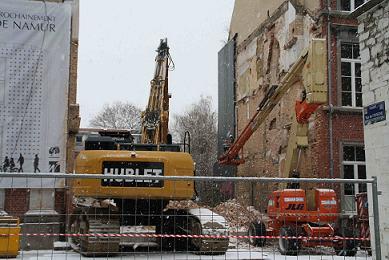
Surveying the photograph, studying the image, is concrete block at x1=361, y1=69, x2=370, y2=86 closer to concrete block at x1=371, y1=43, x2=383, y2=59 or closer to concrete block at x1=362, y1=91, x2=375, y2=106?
concrete block at x1=362, y1=91, x2=375, y2=106

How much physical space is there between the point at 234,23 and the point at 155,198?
1831 centimetres

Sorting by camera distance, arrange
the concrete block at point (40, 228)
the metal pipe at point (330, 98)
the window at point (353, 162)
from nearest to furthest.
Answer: the concrete block at point (40, 228)
the metal pipe at point (330, 98)
the window at point (353, 162)

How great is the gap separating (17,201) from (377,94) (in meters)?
7.81

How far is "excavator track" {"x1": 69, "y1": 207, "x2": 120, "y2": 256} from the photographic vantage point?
9352 millimetres

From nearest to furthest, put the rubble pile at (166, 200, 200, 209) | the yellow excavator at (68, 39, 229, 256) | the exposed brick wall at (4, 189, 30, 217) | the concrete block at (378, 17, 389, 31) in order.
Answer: the concrete block at (378, 17, 389, 31) → the yellow excavator at (68, 39, 229, 256) → the rubble pile at (166, 200, 200, 209) → the exposed brick wall at (4, 189, 30, 217)

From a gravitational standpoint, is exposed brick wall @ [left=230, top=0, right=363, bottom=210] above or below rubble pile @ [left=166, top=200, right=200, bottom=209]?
above

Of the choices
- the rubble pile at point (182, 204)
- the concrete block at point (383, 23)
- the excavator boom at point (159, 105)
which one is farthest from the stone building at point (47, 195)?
the concrete block at point (383, 23)

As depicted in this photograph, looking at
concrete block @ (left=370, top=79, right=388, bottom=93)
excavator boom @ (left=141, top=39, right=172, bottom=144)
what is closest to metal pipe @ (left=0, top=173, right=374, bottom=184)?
concrete block @ (left=370, top=79, right=388, bottom=93)

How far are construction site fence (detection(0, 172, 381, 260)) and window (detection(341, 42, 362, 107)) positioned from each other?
224 inches

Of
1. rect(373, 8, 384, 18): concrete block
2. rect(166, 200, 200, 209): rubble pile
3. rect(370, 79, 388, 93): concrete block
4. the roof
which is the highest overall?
the roof

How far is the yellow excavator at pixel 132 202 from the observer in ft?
31.1

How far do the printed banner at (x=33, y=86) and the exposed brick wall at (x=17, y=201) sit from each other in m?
0.58

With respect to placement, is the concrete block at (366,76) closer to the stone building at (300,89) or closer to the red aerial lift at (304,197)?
the red aerial lift at (304,197)

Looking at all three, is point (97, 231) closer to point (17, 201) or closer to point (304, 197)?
A: point (17, 201)
